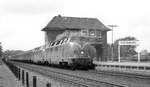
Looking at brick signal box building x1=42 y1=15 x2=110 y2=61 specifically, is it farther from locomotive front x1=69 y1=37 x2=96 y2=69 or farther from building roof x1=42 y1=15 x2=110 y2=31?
locomotive front x1=69 y1=37 x2=96 y2=69

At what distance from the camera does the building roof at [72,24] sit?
7388 centimetres

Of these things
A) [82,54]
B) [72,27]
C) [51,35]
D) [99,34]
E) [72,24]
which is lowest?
[82,54]

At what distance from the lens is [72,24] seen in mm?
74438

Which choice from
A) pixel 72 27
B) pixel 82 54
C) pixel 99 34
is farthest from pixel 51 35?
pixel 82 54

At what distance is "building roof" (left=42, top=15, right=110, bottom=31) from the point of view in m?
73.9

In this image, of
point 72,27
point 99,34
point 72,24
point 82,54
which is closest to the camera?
point 82,54

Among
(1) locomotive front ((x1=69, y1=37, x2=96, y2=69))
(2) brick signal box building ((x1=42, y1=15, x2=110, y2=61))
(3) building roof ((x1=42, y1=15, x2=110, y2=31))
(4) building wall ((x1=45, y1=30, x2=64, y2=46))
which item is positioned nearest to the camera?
(1) locomotive front ((x1=69, y1=37, x2=96, y2=69))

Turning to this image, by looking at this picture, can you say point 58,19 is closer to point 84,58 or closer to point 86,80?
point 84,58

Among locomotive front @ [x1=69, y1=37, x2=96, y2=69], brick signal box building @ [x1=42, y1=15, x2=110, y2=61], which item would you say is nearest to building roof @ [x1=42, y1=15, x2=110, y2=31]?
brick signal box building @ [x1=42, y1=15, x2=110, y2=61]

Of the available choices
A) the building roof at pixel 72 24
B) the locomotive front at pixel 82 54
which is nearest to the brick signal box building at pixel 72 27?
the building roof at pixel 72 24

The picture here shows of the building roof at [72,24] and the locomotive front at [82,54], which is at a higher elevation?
the building roof at [72,24]

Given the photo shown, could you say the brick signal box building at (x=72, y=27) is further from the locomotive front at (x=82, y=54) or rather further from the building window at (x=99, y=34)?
the locomotive front at (x=82, y=54)

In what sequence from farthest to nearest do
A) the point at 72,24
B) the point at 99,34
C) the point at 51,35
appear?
1. the point at 51,35
2. the point at 72,24
3. the point at 99,34

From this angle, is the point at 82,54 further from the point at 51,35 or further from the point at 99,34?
the point at 51,35
